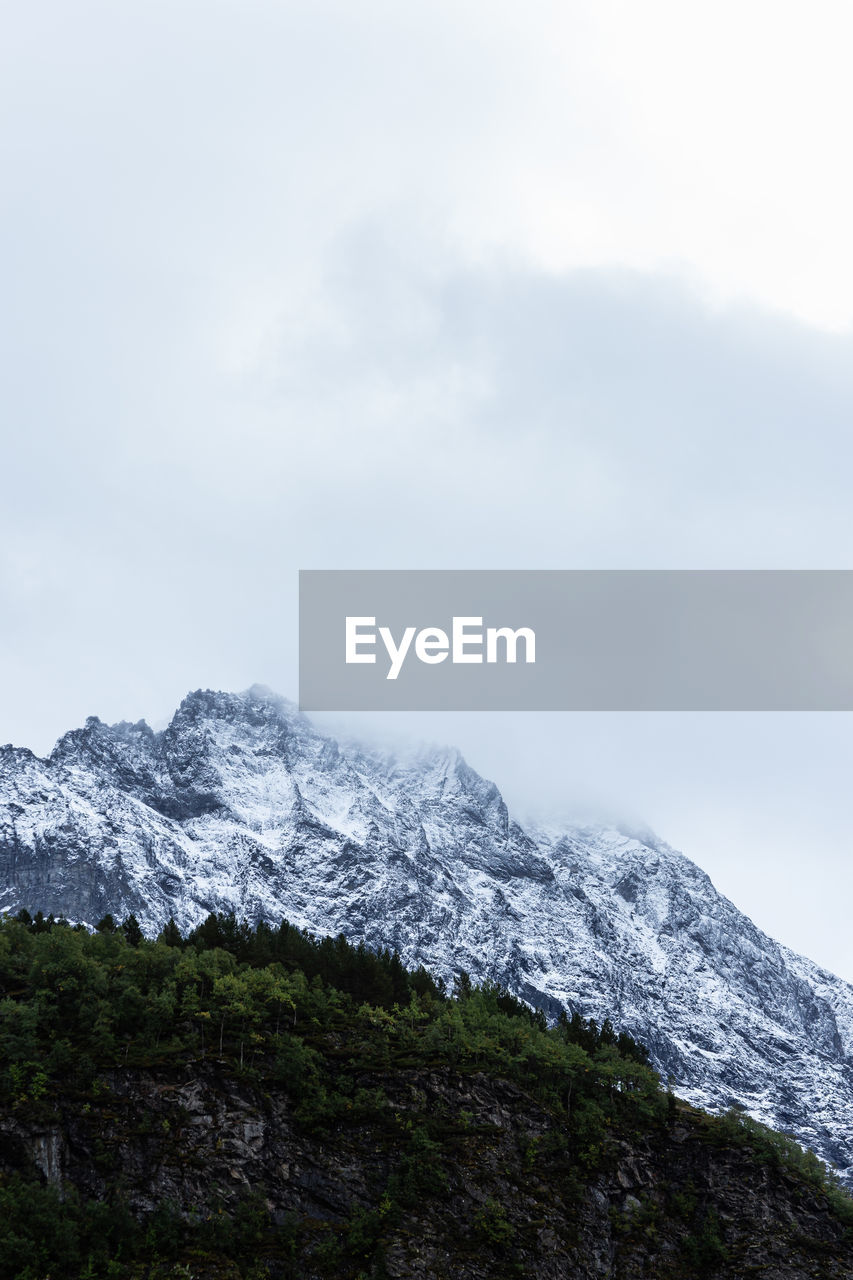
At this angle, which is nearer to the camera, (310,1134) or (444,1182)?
(444,1182)

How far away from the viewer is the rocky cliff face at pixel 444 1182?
93.4 metres

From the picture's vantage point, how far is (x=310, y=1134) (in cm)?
10350

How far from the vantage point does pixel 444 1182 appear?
100 m

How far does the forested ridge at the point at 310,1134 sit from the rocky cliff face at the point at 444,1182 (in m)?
A: 0.20

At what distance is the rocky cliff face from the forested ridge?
0.67ft

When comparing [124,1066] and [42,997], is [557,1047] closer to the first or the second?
[124,1066]

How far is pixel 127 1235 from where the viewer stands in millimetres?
88438

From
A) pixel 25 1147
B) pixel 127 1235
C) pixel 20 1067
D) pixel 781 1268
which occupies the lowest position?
pixel 781 1268

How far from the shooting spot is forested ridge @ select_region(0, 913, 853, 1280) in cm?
9100

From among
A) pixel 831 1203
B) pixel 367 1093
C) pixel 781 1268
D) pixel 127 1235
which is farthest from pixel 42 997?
pixel 831 1203

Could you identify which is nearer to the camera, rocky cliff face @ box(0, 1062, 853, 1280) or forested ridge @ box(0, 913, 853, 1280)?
forested ridge @ box(0, 913, 853, 1280)

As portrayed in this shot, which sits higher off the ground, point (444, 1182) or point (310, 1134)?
point (310, 1134)

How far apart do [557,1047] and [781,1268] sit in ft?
96.7

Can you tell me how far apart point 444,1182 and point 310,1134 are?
13247 mm
